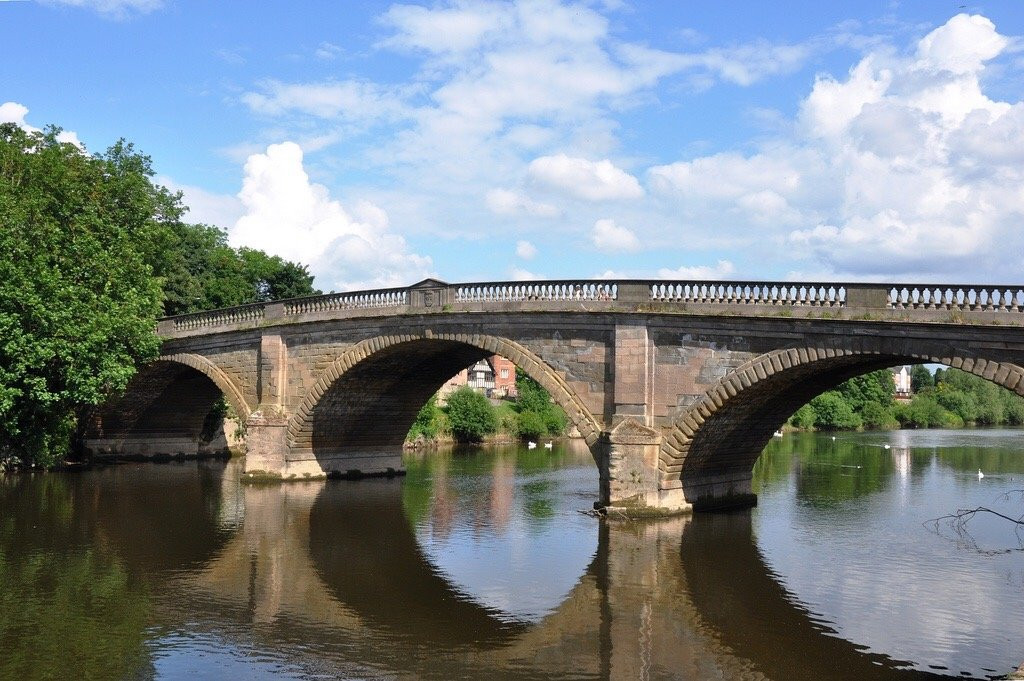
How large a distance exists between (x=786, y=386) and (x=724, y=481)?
4640 mm

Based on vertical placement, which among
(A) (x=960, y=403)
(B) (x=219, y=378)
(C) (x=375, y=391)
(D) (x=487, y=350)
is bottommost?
(C) (x=375, y=391)

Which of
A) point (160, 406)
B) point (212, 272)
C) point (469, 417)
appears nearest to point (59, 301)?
point (160, 406)

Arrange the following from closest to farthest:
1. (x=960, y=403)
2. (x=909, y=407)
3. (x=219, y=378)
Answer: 1. (x=219, y=378)
2. (x=909, y=407)
3. (x=960, y=403)

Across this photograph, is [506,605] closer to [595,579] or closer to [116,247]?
[595,579]

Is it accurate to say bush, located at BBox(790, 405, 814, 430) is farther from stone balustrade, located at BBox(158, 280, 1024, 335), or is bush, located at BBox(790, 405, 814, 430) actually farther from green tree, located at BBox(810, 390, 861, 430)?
stone balustrade, located at BBox(158, 280, 1024, 335)

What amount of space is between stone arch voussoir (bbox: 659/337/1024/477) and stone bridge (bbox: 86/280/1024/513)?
1.4 inches

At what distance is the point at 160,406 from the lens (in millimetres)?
45188

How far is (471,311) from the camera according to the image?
2809cm

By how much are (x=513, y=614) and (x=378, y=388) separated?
19521 millimetres

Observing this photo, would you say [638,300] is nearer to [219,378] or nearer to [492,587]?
[492,587]

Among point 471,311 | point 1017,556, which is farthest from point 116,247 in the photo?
point 1017,556

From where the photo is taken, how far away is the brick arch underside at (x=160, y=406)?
1658 inches

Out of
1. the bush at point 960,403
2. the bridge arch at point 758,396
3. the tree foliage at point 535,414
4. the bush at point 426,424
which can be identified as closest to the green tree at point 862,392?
the bush at point 960,403

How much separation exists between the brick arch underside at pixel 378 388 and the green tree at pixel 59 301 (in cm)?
701
